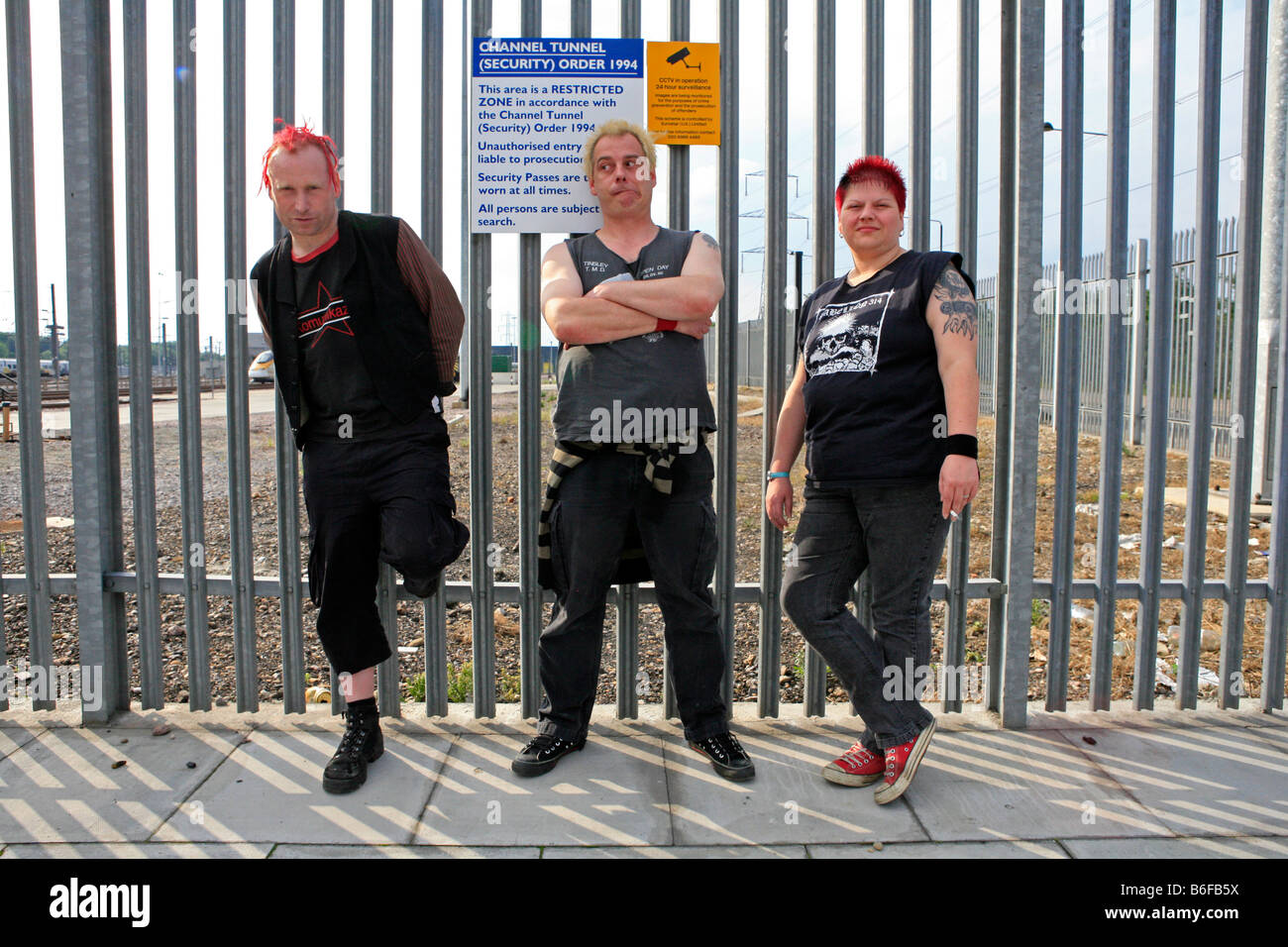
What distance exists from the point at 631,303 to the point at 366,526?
1217 millimetres

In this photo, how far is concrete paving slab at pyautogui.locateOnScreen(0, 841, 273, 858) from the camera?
2641 millimetres

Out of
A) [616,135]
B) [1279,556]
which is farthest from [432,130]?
[1279,556]

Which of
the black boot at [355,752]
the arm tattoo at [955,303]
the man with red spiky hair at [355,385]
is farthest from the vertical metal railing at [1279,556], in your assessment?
the black boot at [355,752]

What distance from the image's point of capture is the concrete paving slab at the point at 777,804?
2.78 metres

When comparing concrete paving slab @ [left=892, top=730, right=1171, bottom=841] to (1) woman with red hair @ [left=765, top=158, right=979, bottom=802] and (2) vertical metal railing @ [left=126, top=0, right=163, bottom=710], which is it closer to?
(1) woman with red hair @ [left=765, top=158, right=979, bottom=802]

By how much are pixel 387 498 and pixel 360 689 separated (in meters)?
0.72

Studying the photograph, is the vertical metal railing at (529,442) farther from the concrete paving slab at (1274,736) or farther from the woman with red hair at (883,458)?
the concrete paving slab at (1274,736)

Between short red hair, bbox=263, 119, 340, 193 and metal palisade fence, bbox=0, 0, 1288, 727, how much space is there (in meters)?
0.36

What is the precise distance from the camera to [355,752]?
10.3 feet

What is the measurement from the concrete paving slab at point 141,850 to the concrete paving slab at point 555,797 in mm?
501

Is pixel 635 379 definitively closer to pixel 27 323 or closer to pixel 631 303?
pixel 631 303

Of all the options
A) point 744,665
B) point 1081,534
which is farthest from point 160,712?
point 1081,534

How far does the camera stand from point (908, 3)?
3500 millimetres

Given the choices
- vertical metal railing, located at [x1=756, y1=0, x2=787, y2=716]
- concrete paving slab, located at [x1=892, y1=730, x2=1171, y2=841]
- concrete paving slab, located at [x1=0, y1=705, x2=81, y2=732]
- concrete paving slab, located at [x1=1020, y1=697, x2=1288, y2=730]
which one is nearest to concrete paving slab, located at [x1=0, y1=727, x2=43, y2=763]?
concrete paving slab, located at [x1=0, y1=705, x2=81, y2=732]
